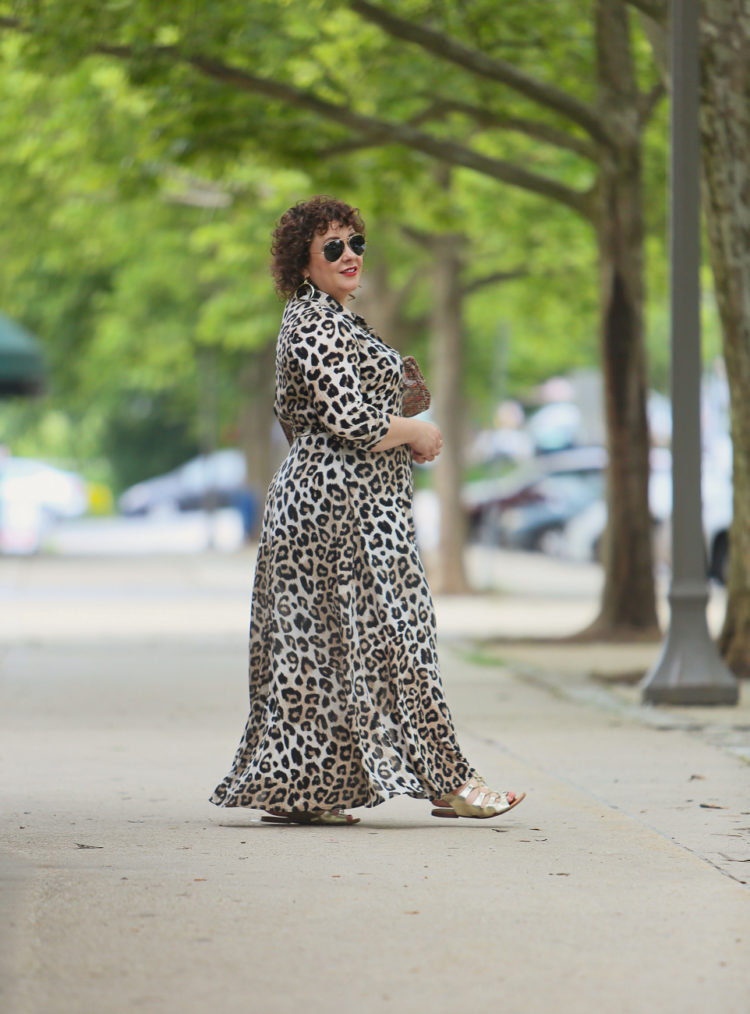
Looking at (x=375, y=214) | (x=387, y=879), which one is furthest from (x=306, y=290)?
(x=375, y=214)

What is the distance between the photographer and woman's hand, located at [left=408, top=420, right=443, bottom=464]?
249 inches

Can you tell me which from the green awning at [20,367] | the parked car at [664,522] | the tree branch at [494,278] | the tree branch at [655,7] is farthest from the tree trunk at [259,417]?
the tree branch at [655,7]

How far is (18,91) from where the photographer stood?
16.5m

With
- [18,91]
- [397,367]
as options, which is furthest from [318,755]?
[18,91]

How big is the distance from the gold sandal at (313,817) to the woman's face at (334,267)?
1650 millimetres

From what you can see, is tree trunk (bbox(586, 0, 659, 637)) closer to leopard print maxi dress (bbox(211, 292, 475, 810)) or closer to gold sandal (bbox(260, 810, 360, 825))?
leopard print maxi dress (bbox(211, 292, 475, 810))

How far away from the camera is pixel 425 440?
6344 mm

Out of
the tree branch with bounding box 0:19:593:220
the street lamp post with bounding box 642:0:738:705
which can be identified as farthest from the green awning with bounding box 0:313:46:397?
the street lamp post with bounding box 642:0:738:705

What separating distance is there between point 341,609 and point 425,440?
1.95ft

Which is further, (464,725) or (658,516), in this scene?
(658,516)

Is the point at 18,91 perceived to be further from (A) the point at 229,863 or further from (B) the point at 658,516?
(B) the point at 658,516

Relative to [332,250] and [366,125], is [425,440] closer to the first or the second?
[332,250]

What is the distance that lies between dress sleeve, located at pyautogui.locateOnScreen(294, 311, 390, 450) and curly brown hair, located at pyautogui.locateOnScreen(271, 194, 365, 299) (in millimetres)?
272

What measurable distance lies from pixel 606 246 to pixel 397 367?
8.70 meters
